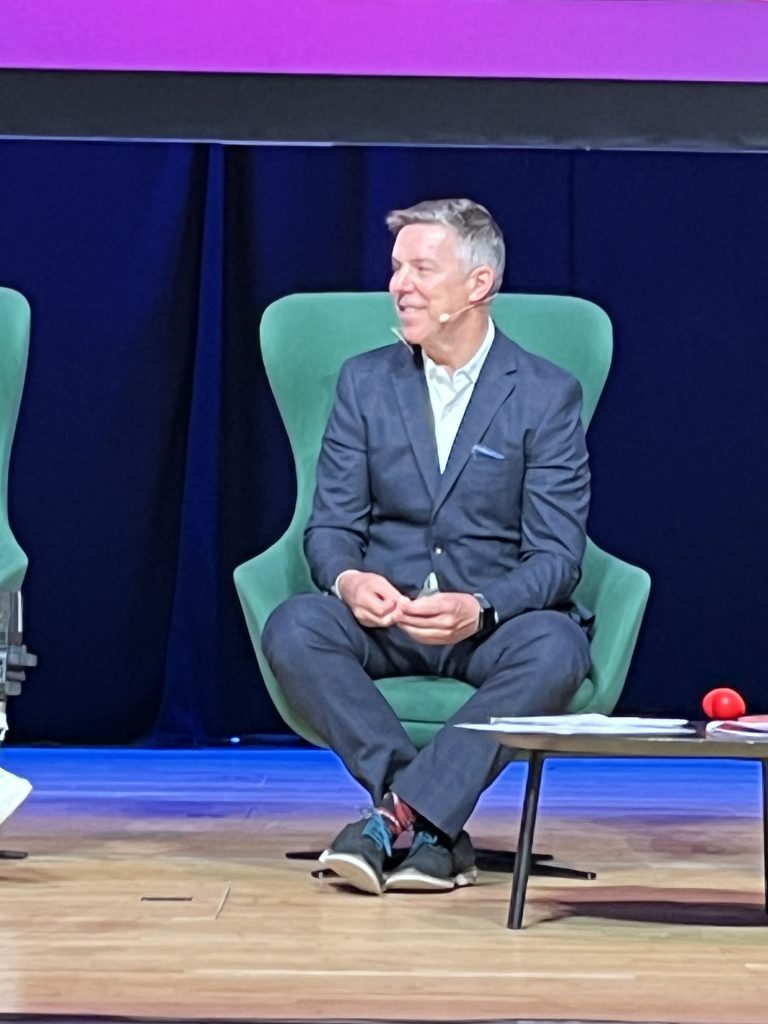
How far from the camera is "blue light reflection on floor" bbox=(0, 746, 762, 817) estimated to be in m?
4.15

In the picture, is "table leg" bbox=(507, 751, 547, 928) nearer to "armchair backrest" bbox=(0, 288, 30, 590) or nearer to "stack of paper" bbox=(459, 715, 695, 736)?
"stack of paper" bbox=(459, 715, 695, 736)

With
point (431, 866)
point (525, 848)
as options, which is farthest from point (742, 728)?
point (431, 866)

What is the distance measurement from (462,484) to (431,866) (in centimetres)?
77

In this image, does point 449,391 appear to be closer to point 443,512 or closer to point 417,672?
point 443,512

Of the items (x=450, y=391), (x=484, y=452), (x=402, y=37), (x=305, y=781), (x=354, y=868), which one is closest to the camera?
(x=354, y=868)

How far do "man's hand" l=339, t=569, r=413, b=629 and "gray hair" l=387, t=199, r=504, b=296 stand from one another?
2.05ft

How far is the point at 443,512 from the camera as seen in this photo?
3268 millimetres

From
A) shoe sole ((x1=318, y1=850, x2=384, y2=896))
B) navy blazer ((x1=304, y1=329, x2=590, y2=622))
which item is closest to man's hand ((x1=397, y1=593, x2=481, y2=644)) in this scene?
navy blazer ((x1=304, y1=329, x2=590, y2=622))

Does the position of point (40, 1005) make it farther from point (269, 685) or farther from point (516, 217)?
point (516, 217)

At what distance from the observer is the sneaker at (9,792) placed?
111 inches

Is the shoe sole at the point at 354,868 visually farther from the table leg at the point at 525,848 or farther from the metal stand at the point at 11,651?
the metal stand at the point at 11,651

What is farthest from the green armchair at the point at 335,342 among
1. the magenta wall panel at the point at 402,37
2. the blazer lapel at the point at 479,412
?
the magenta wall panel at the point at 402,37

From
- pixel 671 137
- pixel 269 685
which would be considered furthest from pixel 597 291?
pixel 269 685

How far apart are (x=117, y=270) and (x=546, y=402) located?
207cm
